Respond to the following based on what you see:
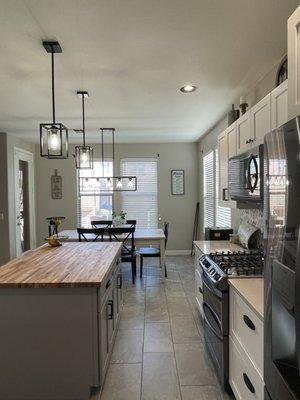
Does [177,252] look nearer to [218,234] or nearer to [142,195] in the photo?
[142,195]

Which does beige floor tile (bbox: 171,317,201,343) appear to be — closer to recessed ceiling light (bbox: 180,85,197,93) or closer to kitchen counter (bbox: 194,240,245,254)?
kitchen counter (bbox: 194,240,245,254)

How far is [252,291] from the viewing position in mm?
1779

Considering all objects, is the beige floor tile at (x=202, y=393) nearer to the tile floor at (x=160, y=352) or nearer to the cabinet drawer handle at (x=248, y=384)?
the tile floor at (x=160, y=352)

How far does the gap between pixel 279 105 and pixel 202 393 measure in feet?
6.94

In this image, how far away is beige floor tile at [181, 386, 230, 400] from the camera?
210 cm

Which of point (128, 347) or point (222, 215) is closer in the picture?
point (128, 347)

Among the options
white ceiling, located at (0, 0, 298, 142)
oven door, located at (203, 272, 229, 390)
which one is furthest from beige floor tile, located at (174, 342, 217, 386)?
white ceiling, located at (0, 0, 298, 142)

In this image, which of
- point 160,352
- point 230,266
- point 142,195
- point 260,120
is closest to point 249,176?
point 260,120

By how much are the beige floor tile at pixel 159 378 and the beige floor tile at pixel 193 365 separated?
0.07 metres

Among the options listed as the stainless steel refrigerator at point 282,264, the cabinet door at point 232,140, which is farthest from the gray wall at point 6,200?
the stainless steel refrigerator at point 282,264

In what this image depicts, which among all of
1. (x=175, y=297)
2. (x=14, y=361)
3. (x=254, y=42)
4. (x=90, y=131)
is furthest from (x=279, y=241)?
(x=90, y=131)

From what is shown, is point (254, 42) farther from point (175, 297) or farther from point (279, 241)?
point (175, 297)

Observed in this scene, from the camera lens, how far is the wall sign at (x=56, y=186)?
6598 millimetres

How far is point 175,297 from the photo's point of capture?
4.07 meters
